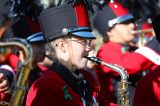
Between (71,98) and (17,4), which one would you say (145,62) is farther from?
(71,98)

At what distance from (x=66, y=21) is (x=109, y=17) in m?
2.62

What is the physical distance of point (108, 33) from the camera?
7.25 meters

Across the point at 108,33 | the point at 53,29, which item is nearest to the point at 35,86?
the point at 53,29

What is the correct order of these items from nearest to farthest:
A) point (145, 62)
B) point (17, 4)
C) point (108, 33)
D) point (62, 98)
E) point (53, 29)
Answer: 1. point (62, 98)
2. point (53, 29)
3. point (17, 4)
4. point (145, 62)
5. point (108, 33)

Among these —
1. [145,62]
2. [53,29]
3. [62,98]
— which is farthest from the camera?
[145,62]

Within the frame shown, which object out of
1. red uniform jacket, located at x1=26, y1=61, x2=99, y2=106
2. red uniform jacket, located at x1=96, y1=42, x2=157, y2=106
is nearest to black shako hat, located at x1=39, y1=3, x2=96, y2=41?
red uniform jacket, located at x1=26, y1=61, x2=99, y2=106

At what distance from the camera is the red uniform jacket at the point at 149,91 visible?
15.2 feet

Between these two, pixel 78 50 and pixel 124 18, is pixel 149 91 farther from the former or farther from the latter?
pixel 124 18

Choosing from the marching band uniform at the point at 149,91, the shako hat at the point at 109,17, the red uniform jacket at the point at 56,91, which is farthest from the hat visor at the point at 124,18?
the red uniform jacket at the point at 56,91

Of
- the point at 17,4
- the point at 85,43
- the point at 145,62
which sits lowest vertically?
the point at 145,62

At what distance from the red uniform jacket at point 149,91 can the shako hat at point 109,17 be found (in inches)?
98.3

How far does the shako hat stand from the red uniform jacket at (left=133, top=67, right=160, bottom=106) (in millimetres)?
2496

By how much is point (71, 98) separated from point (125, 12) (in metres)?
3.07

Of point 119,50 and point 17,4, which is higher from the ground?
point 17,4
